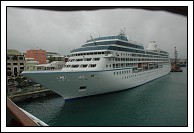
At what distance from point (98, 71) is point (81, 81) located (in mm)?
1893

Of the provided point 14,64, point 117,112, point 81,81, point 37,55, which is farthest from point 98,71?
point 37,55

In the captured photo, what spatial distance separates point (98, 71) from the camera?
14539mm

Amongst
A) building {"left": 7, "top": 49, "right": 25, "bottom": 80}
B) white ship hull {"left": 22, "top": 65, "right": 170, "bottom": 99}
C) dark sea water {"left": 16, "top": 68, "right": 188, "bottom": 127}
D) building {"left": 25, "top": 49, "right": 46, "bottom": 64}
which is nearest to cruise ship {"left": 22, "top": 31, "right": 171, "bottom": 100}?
white ship hull {"left": 22, "top": 65, "right": 170, "bottom": 99}

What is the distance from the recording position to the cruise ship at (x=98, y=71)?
13047mm

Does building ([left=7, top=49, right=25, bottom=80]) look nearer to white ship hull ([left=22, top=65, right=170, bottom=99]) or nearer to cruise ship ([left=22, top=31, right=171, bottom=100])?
cruise ship ([left=22, top=31, right=171, bottom=100])

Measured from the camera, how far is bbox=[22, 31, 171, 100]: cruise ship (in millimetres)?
13047

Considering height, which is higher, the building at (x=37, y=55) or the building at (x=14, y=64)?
the building at (x=37, y=55)

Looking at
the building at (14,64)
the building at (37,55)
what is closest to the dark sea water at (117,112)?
the building at (14,64)

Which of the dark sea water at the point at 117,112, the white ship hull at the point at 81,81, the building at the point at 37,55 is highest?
→ the building at the point at 37,55

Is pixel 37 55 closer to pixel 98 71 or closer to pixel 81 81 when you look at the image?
pixel 98 71

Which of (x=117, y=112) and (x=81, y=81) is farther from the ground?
(x=81, y=81)

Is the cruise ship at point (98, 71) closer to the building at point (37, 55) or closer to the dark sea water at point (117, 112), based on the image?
the dark sea water at point (117, 112)

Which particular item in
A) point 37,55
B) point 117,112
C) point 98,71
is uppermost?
point 37,55

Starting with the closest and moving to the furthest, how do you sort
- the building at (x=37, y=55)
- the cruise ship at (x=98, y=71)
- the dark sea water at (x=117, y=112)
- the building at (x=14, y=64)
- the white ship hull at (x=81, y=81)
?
the dark sea water at (x=117, y=112)
the white ship hull at (x=81, y=81)
the cruise ship at (x=98, y=71)
the building at (x=14, y=64)
the building at (x=37, y=55)
